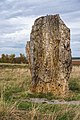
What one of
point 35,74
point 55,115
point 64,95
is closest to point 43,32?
point 35,74

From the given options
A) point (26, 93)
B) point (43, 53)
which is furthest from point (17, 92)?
point (43, 53)

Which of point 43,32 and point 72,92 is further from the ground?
point 43,32

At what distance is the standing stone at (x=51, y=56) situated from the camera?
13.9 m

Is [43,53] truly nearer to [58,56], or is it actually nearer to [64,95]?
[58,56]

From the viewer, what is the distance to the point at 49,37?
14.1 metres

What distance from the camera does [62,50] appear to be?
13.9 metres

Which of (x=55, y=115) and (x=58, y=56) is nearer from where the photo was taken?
(x=55, y=115)

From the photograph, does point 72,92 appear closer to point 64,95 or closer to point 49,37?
point 64,95

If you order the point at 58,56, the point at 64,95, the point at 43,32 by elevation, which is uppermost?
the point at 43,32

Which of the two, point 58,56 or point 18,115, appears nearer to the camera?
point 18,115

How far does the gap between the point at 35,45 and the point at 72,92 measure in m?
2.21

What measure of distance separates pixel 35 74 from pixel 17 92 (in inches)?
36.3

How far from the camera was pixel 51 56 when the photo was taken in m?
14.0

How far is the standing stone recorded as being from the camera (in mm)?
13875
